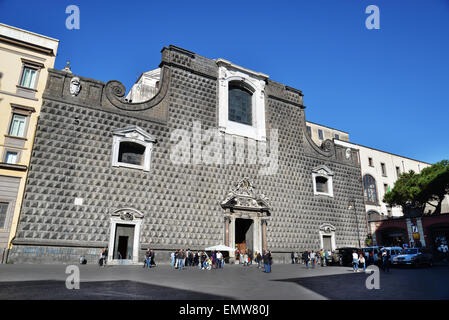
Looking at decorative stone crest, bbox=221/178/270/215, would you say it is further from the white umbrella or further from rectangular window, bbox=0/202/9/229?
rectangular window, bbox=0/202/9/229

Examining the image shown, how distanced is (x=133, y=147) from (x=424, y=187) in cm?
2684

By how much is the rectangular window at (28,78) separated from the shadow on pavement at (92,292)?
1132cm

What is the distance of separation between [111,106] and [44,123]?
3452 mm

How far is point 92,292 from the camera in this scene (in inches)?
275

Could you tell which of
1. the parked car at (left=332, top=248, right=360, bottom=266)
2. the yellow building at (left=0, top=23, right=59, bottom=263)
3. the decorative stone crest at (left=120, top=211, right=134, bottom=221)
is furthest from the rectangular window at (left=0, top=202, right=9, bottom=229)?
the parked car at (left=332, top=248, right=360, bottom=266)

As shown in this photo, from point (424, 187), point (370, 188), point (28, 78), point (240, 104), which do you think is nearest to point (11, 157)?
point (28, 78)

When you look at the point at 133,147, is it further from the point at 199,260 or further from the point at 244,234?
the point at 244,234

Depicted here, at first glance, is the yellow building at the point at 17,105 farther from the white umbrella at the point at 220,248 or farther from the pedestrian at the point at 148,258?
the white umbrella at the point at 220,248

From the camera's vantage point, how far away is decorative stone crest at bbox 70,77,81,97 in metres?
16.3

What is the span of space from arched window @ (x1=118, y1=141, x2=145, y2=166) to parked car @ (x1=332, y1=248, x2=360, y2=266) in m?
13.1

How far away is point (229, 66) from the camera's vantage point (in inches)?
874

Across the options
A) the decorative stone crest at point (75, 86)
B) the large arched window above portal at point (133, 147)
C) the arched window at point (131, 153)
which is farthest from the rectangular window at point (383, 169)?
the decorative stone crest at point (75, 86)
